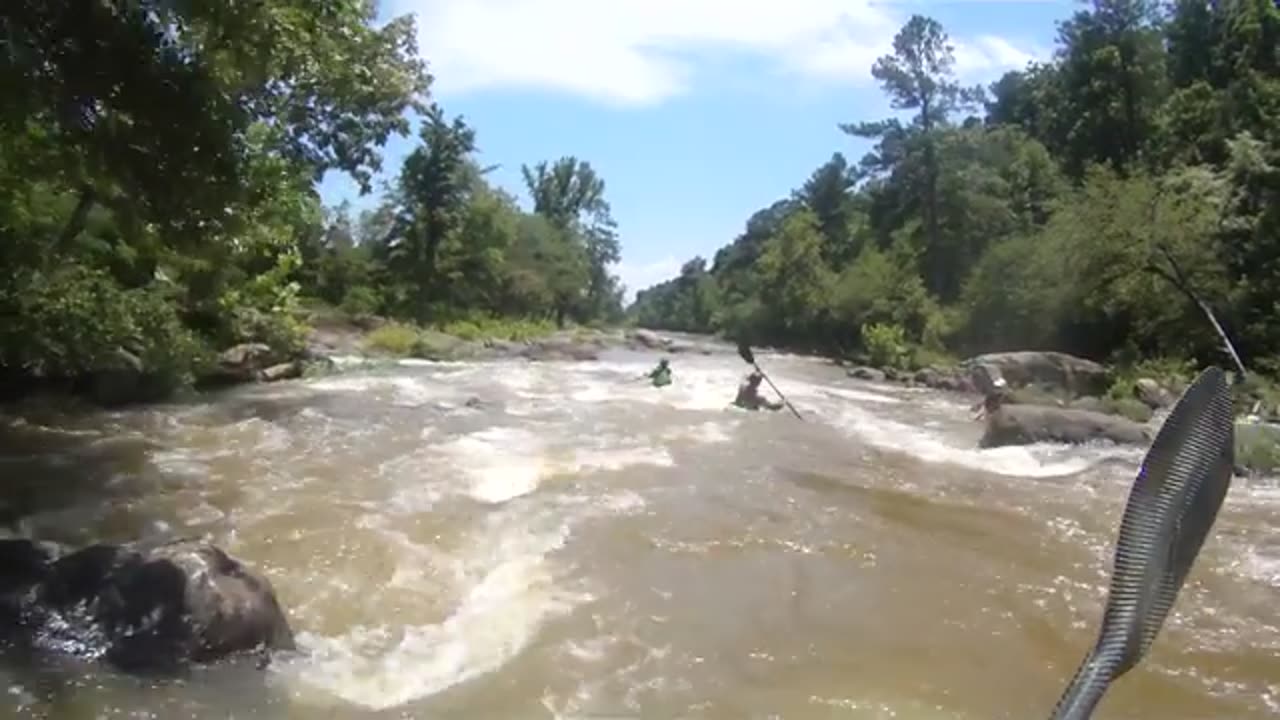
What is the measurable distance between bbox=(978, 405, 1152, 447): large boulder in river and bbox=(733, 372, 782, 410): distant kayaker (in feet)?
13.9

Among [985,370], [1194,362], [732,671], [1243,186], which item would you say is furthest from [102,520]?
[1243,186]

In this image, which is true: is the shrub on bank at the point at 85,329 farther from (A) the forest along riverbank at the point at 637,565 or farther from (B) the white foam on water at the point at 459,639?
(B) the white foam on water at the point at 459,639

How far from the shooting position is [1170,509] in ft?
7.57

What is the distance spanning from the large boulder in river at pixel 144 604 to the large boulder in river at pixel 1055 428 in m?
11.6

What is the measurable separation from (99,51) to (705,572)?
18.8 ft

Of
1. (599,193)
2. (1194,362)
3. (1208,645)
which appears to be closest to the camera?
(1208,645)

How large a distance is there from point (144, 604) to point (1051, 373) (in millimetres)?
22065

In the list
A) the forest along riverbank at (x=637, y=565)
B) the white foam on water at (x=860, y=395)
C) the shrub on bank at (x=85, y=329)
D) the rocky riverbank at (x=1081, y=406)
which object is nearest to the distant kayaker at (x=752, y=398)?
the forest along riverbank at (x=637, y=565)

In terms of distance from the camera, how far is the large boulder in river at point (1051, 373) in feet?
76.6

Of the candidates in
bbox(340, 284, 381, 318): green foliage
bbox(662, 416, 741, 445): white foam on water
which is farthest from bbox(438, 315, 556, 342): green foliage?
bbox(662, 416, 741, 445): white foam on water

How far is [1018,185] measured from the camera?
42906 millimetres

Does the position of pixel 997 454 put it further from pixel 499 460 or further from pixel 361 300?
pixel 361 300

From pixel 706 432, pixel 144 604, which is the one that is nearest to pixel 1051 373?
pixel 706 432

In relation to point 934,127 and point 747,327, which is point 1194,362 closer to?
point 934,127
